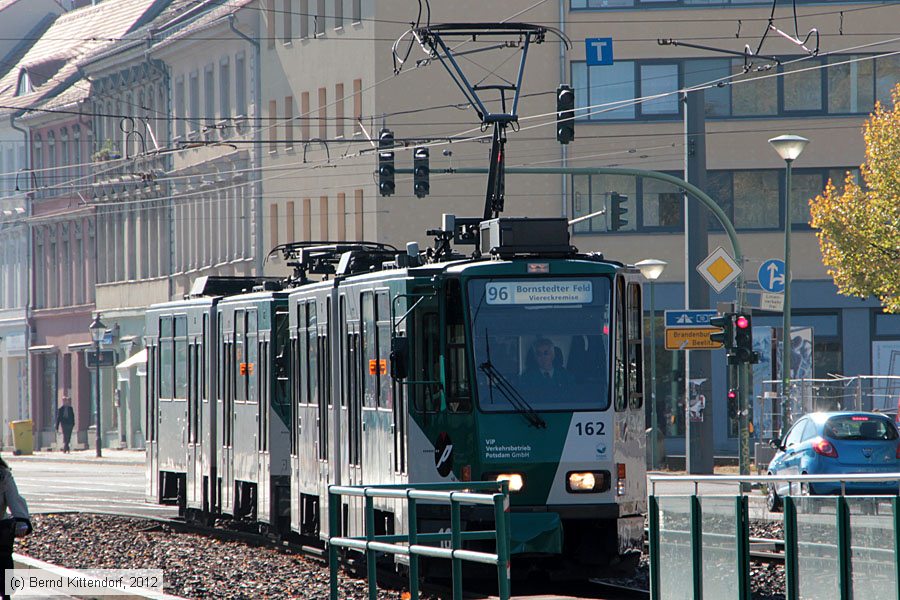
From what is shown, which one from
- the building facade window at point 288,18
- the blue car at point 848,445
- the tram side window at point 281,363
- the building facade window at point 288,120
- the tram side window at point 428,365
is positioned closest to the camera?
the tram side window at point 428,365

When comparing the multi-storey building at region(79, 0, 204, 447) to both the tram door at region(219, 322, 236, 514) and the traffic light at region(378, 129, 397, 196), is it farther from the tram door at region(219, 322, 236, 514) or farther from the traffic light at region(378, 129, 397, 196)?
the tram door at region(219, 322, 236, 514)

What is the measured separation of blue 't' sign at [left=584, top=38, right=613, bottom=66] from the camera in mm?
45688

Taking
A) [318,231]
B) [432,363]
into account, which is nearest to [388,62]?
[318,231]

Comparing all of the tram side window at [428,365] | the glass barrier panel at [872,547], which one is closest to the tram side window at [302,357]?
the tram side window at [428,365]

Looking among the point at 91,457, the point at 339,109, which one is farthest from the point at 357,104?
the point at 91,457

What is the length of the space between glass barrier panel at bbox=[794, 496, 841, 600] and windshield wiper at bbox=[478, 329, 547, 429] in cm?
549

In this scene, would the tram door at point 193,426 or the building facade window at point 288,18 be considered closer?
the tram door at point 193,426

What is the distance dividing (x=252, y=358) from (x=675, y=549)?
11.8 metres

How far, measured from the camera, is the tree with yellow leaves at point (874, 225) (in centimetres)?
4066

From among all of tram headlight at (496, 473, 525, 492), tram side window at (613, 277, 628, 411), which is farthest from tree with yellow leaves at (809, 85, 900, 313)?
tram headlight at (496, 473, 525, 492)

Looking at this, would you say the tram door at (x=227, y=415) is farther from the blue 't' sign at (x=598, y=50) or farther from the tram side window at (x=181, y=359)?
the blue 't' sign at (x=598, y=50)

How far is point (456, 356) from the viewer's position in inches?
674

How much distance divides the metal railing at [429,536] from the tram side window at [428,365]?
7.37 feet

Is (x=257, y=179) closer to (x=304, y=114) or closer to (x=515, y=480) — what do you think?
(x=304, y=114)
